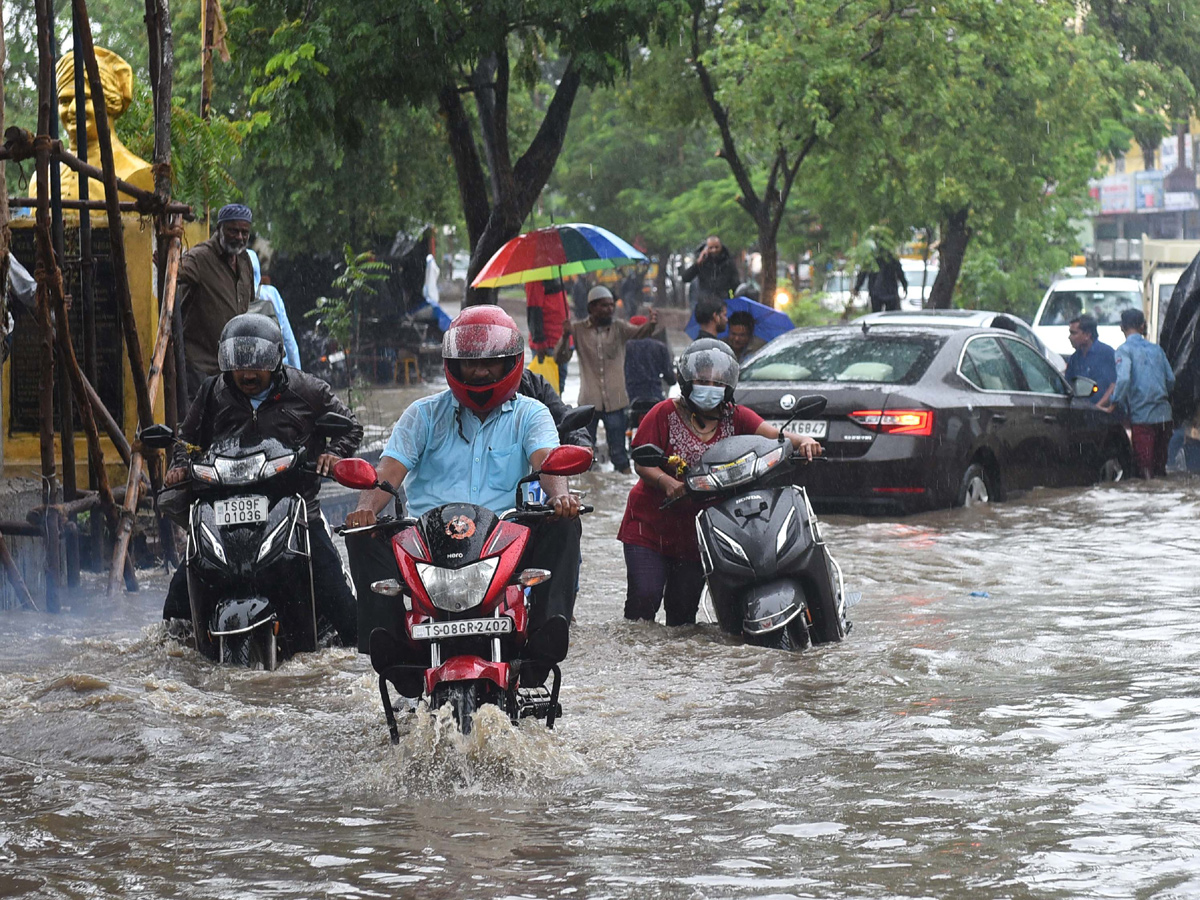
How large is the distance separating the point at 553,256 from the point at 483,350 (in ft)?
32.6

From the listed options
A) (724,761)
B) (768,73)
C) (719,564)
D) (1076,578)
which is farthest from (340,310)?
(724,761)

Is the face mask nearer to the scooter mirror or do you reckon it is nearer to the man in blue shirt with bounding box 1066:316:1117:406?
the scooter mirror

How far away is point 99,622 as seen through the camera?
921 cm

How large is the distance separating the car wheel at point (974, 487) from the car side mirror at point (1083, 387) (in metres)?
1.26

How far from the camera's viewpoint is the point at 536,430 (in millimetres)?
6250

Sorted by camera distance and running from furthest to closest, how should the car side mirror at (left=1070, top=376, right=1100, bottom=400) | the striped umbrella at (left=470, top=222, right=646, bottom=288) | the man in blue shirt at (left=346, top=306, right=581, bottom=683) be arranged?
1. the striped umbrella at (left=470, top=222, right=646, bottom=288)
2. the car side mirror at (left=1070, top=376, right=1100, bottom=400)
3. the man in blue shirt at (left=346, top=306, right=581, bottom=683)

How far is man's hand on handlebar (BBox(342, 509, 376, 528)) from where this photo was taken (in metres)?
5.85

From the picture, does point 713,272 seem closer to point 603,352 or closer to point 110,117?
point 603,352

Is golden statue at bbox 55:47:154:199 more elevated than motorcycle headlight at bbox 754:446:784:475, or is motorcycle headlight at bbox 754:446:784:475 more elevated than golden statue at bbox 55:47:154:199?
golden statue at bbox 55:47:154:199

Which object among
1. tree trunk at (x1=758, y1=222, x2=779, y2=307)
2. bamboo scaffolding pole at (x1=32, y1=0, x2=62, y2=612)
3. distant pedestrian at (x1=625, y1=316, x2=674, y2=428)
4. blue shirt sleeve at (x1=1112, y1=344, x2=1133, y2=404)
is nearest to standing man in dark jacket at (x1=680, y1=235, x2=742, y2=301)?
distant pedestrian at (x1=625, y1=316, x2=674, y2=428)

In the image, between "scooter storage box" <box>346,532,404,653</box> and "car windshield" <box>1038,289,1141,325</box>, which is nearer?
"scooter storage box" <box>346,532,404,653</box>

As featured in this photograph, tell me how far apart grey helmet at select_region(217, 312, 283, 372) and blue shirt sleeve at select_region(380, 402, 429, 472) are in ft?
5.19

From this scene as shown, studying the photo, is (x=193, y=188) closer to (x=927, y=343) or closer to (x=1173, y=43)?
(x=927, y=343)

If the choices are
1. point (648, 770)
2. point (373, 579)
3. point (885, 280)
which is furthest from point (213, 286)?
point (885, 280)
